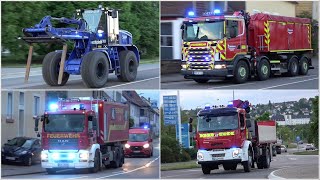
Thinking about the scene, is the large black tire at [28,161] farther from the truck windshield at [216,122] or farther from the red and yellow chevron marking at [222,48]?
the red and yellow chevron marking at [222,48]

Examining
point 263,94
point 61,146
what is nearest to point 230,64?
point 263,94

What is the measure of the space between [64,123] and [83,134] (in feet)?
1.86

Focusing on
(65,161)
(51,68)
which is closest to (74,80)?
(51,68)

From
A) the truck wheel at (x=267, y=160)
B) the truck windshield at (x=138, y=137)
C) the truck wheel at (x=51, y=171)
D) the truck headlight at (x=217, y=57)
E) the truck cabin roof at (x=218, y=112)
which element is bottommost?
the truck wheel at (x=51, y=171)

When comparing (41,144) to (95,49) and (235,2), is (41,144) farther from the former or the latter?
(235,2)

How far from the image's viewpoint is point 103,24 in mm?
19750

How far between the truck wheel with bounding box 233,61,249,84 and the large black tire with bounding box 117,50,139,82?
251 cm

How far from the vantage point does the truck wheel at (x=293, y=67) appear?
2117 cm

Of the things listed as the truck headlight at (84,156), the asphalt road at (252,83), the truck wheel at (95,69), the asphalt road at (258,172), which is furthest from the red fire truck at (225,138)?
the truck headlight at (84,156)

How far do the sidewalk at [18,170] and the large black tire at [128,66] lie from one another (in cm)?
297

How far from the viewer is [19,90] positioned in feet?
64.2

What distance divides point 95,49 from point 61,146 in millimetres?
2480

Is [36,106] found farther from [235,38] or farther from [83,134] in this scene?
[235,38]

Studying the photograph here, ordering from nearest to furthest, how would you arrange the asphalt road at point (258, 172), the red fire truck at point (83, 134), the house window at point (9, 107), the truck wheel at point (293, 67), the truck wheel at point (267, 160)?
the asphalt road at point (258, 172), the red fire truck at point (83, 134), the house window at point (9, 107), the truck wheel at point (267, 160), the truck wheel at point (293, 67)
